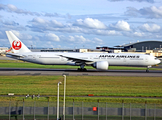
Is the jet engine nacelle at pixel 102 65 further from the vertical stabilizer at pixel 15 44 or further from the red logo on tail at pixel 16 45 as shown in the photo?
the red logo on tail at pixel 16 45

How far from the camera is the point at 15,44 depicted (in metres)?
47.2

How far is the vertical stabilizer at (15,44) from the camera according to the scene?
4697 centimetres

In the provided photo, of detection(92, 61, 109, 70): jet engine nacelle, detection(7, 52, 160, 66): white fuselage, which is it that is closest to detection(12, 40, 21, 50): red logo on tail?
detection(7, 52, 160, 66): white fuselage

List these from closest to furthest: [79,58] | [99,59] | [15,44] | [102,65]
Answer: [102,65], [99,59], [79,58], [15,44]

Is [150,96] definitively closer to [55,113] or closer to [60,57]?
[55,113]

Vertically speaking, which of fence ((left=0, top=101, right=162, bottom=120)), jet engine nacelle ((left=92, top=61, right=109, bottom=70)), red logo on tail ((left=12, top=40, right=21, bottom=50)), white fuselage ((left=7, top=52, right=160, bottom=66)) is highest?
red logo on tail ((left=12, top=40, right=21, bottom=50))

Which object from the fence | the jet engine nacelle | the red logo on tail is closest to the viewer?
the fence

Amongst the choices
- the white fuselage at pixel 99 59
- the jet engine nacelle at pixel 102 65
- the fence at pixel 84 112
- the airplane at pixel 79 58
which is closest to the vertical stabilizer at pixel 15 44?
the airplane at pixel 79 58

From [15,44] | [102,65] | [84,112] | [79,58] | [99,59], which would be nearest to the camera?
[84,112]

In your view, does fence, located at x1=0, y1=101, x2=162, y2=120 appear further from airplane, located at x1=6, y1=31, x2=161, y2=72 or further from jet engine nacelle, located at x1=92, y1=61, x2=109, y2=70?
airplane, located at x1=6, y1=31, x2=161, y2=72

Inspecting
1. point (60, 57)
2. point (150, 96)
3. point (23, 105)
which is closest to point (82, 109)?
point (23, 105)

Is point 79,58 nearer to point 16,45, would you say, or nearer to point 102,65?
point 102,65

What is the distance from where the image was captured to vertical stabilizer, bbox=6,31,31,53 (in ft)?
154

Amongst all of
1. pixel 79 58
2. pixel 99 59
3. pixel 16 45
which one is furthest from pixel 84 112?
pixel 16 45
